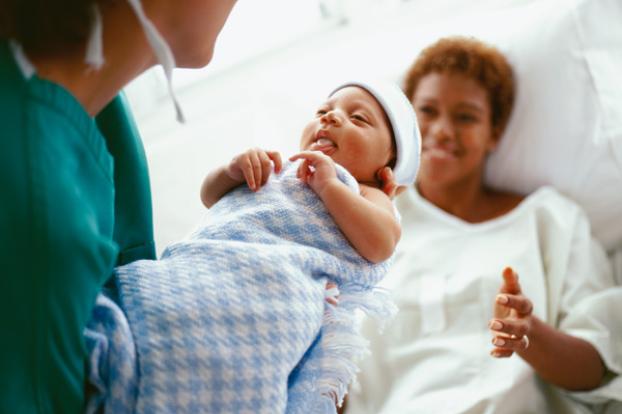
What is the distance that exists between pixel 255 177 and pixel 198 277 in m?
0.20

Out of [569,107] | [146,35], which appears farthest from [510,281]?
[146,35]

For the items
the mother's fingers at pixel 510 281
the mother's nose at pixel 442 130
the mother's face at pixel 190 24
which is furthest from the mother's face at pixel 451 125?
the mother's face at pixel 190 24

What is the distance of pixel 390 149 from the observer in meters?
1.02

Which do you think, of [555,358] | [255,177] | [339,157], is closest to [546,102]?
[555,358]

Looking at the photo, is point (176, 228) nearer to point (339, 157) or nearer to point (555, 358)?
point (339, 157)

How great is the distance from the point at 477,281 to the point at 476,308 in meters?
0.06

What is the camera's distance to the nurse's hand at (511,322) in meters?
1.06

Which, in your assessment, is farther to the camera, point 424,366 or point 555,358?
point 424,366

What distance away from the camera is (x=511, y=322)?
1.07m

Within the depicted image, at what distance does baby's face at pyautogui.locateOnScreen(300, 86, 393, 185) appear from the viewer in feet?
3.16

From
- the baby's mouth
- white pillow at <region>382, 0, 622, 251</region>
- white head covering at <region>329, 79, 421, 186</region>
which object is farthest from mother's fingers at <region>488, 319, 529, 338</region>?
white pillow at <region>382, 0, 622, 251</region>

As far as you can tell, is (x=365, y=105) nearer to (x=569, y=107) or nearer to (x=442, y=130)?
(x=442, y=130)

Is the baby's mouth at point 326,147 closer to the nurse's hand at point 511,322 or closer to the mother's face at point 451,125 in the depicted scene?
the nurse's hand at point 511,322

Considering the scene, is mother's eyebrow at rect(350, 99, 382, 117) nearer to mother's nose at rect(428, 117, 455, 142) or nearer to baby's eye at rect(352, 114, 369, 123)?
baby's eye at rect(352, 114, 369, 123)
